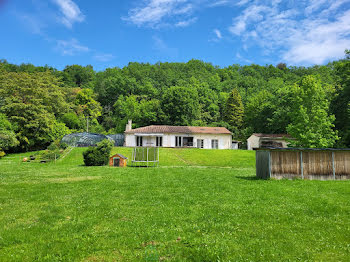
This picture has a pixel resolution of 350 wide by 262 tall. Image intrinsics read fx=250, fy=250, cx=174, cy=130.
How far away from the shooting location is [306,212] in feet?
24.8

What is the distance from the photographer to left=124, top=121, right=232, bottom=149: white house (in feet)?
147

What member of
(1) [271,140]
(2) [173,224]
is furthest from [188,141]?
(2) [173,224]

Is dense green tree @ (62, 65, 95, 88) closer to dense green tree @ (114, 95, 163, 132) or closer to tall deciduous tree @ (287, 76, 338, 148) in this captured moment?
dense green tree @ (114, 95, 163, 132)

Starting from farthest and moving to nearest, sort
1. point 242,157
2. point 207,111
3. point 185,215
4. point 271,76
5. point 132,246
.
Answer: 1. point 271,76
2. point 207,111
3. point 242,157
4. point 185,215
5. point 132,246

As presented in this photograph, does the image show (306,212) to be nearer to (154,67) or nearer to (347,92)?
(347,92)

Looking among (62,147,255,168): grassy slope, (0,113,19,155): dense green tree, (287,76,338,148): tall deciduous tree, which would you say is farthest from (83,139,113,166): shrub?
(287,76,338,148): tall deciduous tree

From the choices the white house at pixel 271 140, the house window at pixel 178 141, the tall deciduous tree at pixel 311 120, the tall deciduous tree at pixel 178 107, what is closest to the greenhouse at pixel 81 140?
the house window at pixel 178 141

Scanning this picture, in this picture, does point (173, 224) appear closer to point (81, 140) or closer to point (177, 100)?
point (81, 140)

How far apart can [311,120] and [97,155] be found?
30462 mm

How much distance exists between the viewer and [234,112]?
67125 millimetres

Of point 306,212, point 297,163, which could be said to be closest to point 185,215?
point 306,212

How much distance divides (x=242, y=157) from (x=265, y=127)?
2476cm

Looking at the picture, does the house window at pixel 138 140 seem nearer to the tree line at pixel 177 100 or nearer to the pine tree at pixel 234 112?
the tree line at pixel 177 100

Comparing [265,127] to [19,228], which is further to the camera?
[265,127]
